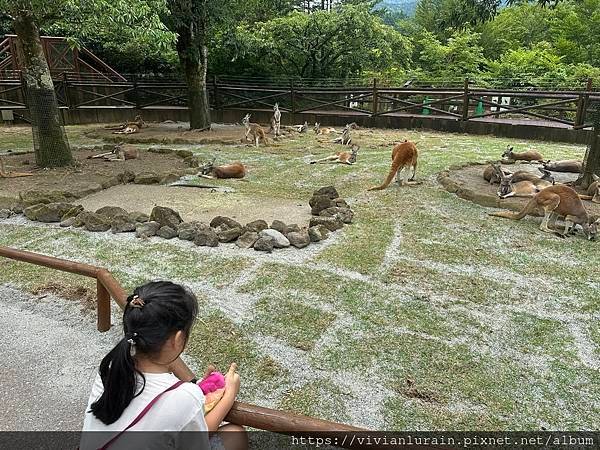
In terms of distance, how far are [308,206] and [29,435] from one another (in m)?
4.46

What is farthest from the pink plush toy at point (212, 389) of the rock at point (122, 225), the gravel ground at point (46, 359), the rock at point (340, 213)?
the rock at point (340, 213)

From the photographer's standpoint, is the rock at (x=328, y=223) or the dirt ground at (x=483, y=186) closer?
the rock at (x=328, y=223)

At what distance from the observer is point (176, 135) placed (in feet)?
40.7

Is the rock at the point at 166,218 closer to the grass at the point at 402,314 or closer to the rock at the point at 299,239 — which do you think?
the grass at the point at 402,314

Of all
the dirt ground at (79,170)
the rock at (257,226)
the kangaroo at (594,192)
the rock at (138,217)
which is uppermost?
the kangaroo at (594,192)

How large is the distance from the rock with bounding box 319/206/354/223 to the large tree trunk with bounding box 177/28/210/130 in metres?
7.86

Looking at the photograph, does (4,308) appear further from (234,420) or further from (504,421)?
(504,421)

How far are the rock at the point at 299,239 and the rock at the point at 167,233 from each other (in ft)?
4.23

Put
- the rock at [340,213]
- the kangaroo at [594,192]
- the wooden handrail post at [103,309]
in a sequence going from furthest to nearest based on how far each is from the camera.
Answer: the kangaroo at [594,192]
the rock at [340,213]
the wooden handrail post at [103,309]

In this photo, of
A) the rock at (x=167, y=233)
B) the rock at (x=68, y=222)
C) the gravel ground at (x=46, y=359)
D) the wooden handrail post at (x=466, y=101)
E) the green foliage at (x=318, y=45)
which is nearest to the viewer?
the gravel ground at (x=46, y=359)

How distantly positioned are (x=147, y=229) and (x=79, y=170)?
385 centimetres

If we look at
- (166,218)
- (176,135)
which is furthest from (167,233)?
(176,135)

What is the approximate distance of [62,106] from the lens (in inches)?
607

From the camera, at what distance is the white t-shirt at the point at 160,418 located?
1495 mm
